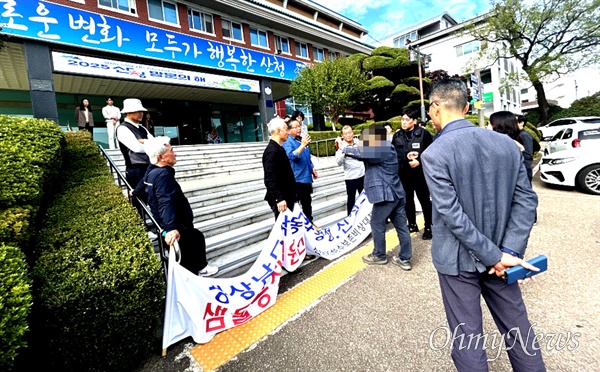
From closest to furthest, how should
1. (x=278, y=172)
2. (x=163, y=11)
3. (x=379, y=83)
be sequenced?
(x=278, y=172) → (x=163, y=11) → (x=379, y=83)

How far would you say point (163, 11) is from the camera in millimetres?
12688

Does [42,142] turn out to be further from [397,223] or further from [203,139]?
[203,139]

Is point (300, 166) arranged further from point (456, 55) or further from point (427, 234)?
point (456, 55)

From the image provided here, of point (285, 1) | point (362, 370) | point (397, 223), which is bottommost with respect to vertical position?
point (362, 370)

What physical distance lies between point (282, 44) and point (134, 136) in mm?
16438

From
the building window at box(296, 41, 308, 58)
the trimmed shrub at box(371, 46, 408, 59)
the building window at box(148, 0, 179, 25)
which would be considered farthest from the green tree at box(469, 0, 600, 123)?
the building window at box(148, 0, 179, 25)

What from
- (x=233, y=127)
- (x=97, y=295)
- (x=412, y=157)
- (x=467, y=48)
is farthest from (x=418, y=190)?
(x=467, y=48)

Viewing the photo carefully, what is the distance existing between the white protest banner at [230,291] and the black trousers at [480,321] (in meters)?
1.65

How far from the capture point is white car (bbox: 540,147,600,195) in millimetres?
5770

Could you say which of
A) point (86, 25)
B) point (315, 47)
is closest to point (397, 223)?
point (86, 25)

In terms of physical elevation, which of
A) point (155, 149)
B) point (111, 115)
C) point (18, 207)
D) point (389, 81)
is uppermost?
point (389, 81)

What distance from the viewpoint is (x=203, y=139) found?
16312mm

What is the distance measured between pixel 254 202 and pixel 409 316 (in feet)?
11.1

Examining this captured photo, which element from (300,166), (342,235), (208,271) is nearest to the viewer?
(208,271)
